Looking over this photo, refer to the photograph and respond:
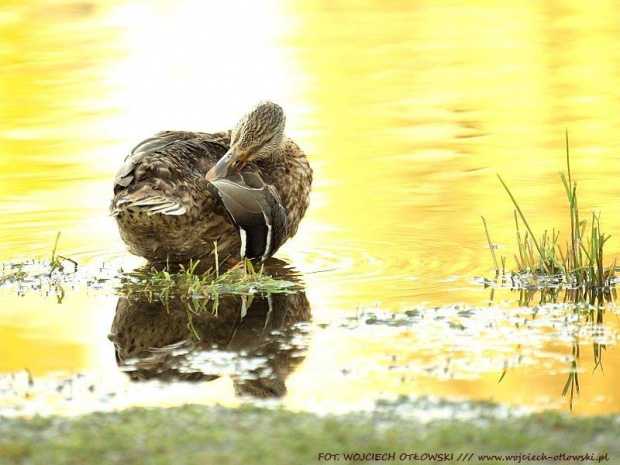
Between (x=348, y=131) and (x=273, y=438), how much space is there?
8247 mm

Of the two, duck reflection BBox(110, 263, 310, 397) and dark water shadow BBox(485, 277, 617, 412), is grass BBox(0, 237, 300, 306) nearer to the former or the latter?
duck reflection BBox(110, 263, 310, 397)

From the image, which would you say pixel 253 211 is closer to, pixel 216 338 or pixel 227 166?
pixel 227 166

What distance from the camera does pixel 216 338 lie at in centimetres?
665

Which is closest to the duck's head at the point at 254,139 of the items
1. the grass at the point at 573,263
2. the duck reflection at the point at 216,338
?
the duck reflection at the point at 216,338

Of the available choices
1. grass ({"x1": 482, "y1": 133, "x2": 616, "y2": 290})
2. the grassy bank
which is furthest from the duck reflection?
grass ({"x1": 482, "y1": 133, "x2": 616, "y2": 290})

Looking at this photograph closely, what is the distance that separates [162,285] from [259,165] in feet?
4.94

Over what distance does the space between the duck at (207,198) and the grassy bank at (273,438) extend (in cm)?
340

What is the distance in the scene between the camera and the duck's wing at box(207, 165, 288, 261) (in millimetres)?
8070

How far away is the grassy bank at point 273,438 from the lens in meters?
4.33

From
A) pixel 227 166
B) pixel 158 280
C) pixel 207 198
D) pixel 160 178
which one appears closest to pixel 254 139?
pixel 227 166

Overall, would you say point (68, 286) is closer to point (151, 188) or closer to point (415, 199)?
point (151, 188)

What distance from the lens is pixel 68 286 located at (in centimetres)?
789

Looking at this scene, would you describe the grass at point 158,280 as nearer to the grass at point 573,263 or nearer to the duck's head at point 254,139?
the duck's head at point 254,139

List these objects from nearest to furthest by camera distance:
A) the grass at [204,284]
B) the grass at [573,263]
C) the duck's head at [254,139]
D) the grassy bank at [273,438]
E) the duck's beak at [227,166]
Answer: the grassy bank at [273,438] → the grass at [573,263] → the grass at [204,284] → the duck's beak at [227,166] → the duck's head at [254,139]
